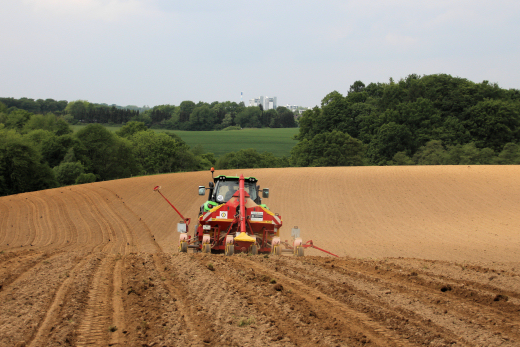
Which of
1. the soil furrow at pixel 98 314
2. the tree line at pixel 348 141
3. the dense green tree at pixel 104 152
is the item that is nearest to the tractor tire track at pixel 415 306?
the soil furrow at pixel 98 314

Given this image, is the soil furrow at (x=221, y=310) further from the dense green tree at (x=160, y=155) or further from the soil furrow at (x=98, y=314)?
the dense green tree at (x=160, y=155)

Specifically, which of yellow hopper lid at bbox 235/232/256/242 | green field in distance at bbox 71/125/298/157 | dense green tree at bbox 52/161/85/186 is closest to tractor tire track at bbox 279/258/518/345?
yellow hopper lid at bbox 235/232/256/242

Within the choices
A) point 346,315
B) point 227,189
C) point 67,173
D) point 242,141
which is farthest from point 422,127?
point 346,315

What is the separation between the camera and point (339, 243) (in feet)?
62.7

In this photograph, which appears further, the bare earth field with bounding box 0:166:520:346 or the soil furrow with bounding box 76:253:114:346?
the bare earth field with bounding box 0:166:520:346

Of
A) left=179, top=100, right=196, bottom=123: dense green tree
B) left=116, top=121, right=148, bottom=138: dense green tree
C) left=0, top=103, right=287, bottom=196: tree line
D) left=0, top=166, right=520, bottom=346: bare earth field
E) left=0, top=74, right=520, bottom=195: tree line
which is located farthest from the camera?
left=179, top=100, right=196, bottom=123: dense green tree

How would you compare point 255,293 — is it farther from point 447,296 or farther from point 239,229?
point 239,229

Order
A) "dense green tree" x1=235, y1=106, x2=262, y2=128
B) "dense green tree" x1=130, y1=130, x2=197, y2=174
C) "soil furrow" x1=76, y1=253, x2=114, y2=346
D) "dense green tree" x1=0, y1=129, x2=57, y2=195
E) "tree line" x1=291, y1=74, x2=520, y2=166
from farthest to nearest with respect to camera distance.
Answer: "dense green tree" x1=235, y1=106, x2=262, y2=128 < "dense green tree" x1=130, y1=130, x2=197, y2=174 < "tree line" x1=291, y1=74, x2=520, y2=166 < "dense green tree" x1=0, y1=129, x2=57, y2=195 < "soil furrow" x1=76, y1=253, x2=114, y2=346

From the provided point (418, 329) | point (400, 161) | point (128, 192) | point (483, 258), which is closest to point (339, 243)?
point (483, 258)

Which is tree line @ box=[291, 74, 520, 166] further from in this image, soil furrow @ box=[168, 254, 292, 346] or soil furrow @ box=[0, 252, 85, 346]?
soil furrow @ box=[0, 252, 85, 346]

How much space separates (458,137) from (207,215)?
56553 millimetres

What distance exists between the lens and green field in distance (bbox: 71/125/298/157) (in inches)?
3664

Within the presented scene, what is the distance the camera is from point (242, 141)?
103438 mm

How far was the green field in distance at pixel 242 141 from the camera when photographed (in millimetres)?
93062
